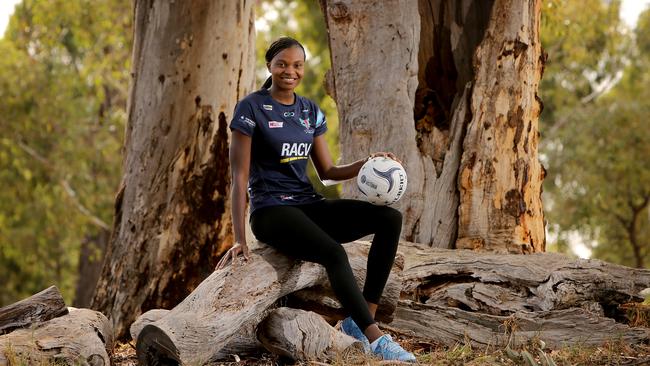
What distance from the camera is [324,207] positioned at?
6277 mm

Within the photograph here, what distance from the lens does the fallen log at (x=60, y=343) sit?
5871mm

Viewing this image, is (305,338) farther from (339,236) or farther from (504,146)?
(504,146)

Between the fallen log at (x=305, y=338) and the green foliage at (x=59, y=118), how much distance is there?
Result: 542 inches

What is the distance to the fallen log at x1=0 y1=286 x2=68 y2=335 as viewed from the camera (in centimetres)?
646

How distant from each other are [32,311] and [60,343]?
55 cm

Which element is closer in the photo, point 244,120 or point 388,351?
point 388,351

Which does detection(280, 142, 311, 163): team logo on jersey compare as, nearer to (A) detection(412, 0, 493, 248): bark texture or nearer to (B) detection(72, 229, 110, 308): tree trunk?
(A) detection(412, 0, 493, 248): bark texture

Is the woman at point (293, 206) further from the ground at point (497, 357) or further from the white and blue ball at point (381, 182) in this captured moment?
the ground at point (497, 357)

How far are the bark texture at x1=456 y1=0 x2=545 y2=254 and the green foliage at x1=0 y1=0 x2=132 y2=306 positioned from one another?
12.0 m

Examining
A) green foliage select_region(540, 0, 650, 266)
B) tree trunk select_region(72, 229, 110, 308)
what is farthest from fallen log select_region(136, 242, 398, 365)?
tree trunk select_region(72, 229, 110, 308)

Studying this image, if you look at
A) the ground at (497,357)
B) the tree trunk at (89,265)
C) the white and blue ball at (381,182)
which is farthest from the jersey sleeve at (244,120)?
the tree trunk at (89,265)

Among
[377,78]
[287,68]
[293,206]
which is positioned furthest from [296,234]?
[377,78]

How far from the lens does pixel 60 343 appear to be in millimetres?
6090

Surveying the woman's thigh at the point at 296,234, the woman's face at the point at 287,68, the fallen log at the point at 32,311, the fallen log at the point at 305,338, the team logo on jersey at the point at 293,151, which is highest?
the woman's face at the point at 287,68
